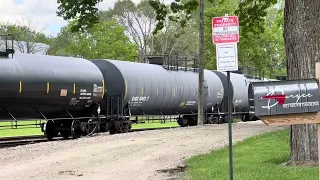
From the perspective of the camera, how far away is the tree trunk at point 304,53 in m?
9.29

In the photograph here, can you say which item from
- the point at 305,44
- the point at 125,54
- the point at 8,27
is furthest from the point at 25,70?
the point at 8,27

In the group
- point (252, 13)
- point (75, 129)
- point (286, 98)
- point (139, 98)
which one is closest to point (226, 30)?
point (286, 98)

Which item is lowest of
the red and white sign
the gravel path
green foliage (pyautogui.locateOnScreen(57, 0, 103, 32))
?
the gravel path

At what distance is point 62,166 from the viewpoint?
37.7 ft

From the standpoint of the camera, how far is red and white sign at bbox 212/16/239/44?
718 centimetres

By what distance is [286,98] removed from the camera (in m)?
6.02

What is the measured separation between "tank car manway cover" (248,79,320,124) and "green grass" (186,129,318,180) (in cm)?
242

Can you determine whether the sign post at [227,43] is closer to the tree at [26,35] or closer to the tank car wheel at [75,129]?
the tank car wheel at [75,129]

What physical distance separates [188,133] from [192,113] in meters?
9.13

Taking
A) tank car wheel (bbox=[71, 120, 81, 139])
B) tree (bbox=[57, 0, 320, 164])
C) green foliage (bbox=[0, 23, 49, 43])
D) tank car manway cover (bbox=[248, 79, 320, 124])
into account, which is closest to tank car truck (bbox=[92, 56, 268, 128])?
tank car wheel (bbox=[71, 120, 81, 139])

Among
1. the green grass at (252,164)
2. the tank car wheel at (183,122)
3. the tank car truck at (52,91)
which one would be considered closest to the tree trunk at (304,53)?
the green grass at (252,164)

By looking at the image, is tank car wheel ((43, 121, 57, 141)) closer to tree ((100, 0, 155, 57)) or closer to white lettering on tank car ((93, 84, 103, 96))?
white lettering on tank car ((93, 84, 103, 96))

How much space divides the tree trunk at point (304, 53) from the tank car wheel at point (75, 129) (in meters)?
11.6

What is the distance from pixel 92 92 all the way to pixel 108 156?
22.9 ft
